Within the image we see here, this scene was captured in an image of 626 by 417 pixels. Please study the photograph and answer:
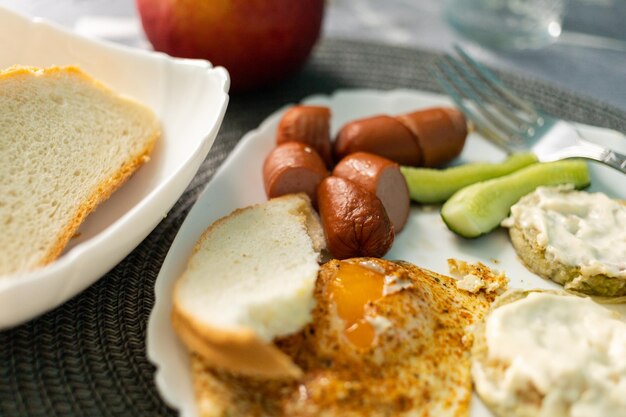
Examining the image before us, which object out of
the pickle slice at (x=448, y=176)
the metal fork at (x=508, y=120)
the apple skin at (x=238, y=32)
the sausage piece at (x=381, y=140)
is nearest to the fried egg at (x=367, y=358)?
the pickle slice at (x=448, y=176)

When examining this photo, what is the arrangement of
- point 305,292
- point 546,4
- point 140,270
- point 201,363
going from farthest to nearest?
point 546,4
point 140,270
point 305,292
point 201,363

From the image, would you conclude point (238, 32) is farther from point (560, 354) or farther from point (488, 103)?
point (560, 354)

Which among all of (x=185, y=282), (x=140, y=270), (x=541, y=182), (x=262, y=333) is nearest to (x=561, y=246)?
(x=541, y=182)

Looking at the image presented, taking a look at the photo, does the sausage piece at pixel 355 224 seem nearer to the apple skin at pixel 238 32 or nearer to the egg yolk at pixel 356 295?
the egg yolk at pixel 356 295

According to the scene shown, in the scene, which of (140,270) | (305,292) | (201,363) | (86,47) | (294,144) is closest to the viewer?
(201,363)

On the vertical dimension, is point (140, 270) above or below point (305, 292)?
below

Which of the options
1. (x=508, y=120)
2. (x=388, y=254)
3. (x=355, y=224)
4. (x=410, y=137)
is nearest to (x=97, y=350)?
(x=355, y=224)

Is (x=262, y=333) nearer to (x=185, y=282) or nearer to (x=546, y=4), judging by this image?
(x=185, y=282)
